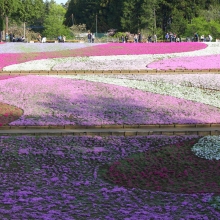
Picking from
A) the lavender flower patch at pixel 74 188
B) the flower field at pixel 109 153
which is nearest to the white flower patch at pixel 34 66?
the flower field at pixel 109 153

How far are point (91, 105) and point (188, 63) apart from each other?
1316 centimetres

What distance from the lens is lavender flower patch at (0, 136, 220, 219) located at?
1066cm

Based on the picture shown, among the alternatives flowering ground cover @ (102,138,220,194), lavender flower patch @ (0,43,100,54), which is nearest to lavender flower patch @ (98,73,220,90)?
flowering ground cover @ (102,138,220,194)

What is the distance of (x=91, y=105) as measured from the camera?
21.1 meters

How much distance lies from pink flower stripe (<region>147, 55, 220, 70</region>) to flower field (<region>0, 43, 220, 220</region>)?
2.92 meters

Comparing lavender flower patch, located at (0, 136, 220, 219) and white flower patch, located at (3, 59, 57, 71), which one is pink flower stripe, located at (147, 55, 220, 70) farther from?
lavender flower patch, located at (0, 136, 220, 219)

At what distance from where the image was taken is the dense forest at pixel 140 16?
75.8 m

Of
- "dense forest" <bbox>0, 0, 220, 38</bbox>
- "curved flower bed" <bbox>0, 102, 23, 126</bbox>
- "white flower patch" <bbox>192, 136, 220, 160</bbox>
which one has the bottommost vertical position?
"white flower patch" <bbox>192, 136, 220, 160</bbox>

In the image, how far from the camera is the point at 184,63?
1284 inches

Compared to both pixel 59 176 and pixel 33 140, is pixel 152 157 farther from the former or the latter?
pixel 33 140

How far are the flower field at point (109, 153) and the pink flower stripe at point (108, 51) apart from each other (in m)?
6.69

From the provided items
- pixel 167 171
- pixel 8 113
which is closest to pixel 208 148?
pixel 167 171

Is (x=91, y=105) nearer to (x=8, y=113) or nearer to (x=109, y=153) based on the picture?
(x=8, y=113)

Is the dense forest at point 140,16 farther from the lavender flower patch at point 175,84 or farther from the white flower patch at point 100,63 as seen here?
the lavender flower patch at point 175,84
